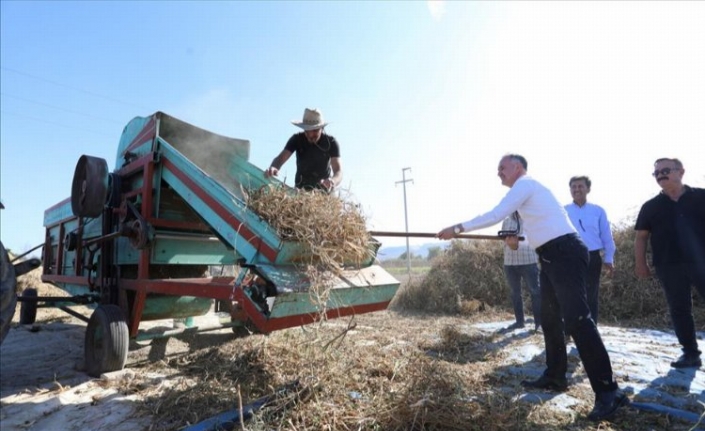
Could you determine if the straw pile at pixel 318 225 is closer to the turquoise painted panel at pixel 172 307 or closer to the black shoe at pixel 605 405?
the black shoe at pixel 605 405

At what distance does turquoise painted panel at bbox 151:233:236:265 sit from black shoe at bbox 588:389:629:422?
3240mm

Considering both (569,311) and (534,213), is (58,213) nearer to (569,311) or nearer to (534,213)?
(534,213)

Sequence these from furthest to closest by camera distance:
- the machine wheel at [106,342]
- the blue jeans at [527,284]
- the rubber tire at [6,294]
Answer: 1. the blue jeans at [527,284]
2. the machine wheel at [106,342]
3. the rubber tire at [6,294]

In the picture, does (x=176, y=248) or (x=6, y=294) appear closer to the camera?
(x=6, y=294)

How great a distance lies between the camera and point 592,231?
455 cm

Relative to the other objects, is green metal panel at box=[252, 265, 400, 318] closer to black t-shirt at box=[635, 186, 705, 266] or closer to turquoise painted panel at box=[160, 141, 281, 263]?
turquoise painted panel at box=[160, 141, 281, 263]

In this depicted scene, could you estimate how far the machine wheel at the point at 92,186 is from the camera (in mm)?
3893

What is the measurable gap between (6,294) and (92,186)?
51.8 inches

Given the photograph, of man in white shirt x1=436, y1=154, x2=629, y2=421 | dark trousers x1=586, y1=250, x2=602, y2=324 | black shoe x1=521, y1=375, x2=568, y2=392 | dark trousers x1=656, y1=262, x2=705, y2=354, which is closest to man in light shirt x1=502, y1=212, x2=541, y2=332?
dark trousers x1=586, y1=250, x2=602, y2=324

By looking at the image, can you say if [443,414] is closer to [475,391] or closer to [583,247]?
[475,391]

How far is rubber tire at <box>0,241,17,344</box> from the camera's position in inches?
114

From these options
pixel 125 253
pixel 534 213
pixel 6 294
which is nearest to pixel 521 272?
pixel 534 213

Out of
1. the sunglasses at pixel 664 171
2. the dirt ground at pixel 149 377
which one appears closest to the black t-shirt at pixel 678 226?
the sunglasses at pixel 664 171

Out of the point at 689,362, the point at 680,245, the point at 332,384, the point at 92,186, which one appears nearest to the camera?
the point at 332,384
